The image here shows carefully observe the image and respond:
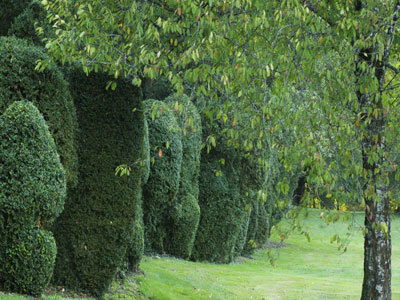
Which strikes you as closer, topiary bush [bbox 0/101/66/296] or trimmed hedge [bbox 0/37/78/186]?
topiary bush [bbox 0/101/66/296]

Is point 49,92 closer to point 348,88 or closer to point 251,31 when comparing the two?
point 251,31

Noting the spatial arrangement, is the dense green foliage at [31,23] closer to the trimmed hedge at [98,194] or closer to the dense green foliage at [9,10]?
the dense green foliage at [9,10]

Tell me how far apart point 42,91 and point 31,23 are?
2009mm

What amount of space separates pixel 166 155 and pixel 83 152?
4.86 meters

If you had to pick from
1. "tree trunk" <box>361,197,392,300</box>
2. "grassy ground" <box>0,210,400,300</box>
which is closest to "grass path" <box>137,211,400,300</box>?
"grassy ground" <box>0,210,400,300</box>

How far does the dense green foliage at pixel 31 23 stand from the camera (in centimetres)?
985

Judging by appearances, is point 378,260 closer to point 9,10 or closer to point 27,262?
point 27,262

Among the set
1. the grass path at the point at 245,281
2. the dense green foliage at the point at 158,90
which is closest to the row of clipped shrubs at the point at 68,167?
the grass path at the point at 245,281

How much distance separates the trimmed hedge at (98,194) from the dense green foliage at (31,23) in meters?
1.01

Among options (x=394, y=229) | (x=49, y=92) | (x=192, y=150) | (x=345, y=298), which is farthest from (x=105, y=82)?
(x=394, y=229)

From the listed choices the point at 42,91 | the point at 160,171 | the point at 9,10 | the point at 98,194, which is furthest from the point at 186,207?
the point at 42,91

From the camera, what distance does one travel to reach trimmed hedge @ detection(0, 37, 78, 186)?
27.0 feet

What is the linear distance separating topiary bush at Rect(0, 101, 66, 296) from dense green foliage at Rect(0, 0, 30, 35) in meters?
3.30

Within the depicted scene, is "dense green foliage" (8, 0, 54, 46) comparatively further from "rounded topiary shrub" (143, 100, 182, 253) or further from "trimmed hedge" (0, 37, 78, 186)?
"rounded topiary shrub" (143, 100, 182, 253)
